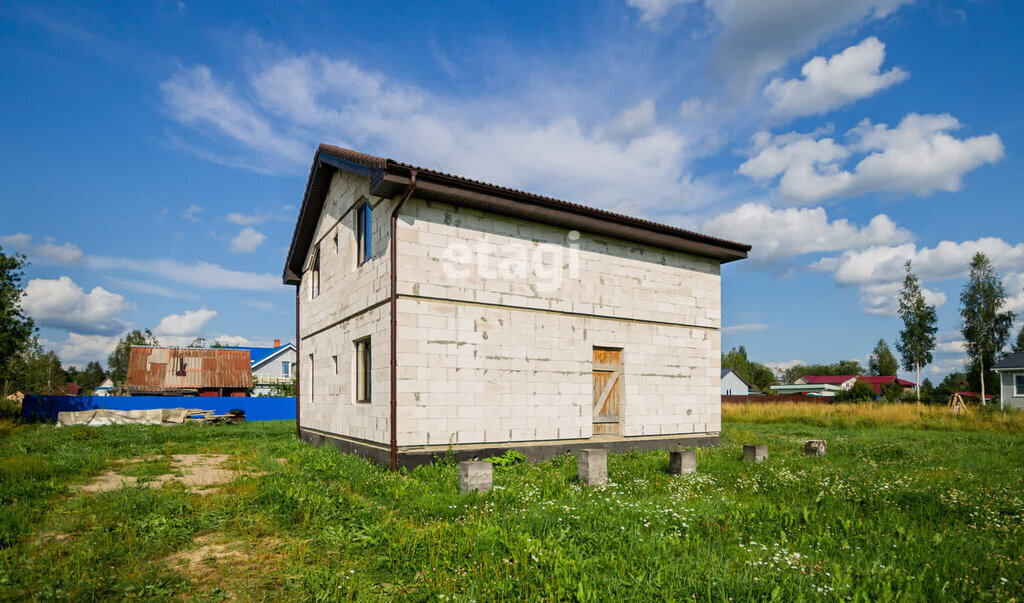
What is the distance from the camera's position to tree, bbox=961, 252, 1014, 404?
129 ft

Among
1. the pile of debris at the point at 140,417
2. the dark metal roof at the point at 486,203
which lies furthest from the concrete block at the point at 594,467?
the pile of debris at the point at 140,417

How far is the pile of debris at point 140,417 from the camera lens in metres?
24.2

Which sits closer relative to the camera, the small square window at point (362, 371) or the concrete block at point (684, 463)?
the concrete block at point (684, 463)

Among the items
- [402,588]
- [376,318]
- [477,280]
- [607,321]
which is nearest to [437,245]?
[477,280]

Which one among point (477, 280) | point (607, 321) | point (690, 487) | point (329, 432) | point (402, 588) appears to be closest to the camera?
point (402, 588)

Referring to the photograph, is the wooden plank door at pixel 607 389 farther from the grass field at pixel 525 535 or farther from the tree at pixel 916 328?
the tree at pixel 916 328

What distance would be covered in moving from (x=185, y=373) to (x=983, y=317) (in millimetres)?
56390

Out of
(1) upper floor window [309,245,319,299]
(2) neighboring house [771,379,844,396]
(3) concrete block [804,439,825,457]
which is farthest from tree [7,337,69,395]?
(2) neighboring house [771,379,844,396]

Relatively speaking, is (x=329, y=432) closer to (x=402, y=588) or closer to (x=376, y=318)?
(x=376, y=318)

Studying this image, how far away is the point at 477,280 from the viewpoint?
37.5ft

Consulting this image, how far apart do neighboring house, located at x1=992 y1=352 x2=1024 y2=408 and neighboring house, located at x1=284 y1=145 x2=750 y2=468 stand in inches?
1135

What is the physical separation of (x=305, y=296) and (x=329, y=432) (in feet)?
16.8

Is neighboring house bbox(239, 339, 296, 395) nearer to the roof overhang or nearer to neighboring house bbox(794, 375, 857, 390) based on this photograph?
the roof overhang

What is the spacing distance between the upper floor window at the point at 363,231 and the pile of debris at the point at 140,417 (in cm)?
1873
